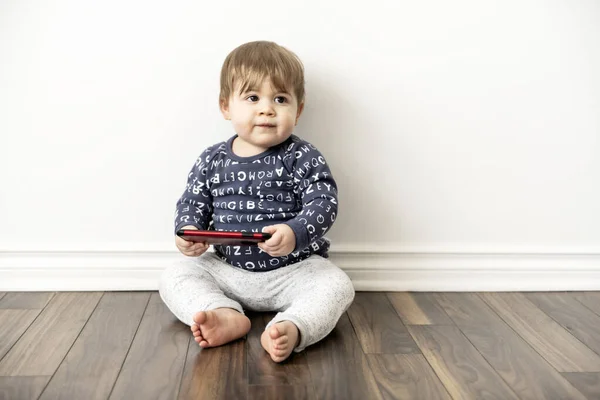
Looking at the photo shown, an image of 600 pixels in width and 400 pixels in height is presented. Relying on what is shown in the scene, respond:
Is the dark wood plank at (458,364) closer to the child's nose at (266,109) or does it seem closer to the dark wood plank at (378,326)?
the dark wood plank at (378,326)

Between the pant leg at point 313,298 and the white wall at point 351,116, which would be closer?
the pant leg at point 313,298

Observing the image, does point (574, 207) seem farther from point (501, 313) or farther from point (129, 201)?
point (129, 201)

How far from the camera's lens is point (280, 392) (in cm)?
104

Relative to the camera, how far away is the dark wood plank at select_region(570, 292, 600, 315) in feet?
4.84

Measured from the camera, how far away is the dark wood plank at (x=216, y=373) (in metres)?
1.03

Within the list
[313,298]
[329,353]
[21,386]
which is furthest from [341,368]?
[21,386]

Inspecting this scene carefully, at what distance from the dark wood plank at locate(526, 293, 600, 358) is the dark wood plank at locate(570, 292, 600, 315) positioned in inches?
0.5

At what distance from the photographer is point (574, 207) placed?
5.17ft

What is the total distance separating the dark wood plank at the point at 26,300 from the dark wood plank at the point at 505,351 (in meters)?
0.88

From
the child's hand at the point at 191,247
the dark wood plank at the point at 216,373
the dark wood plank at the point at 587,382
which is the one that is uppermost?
the child's hand at the point at 191,247

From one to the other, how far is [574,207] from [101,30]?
1.16 meters

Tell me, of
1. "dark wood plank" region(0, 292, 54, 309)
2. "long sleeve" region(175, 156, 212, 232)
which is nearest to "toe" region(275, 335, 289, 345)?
"long sleeve" region(175, 156, 212, 232)

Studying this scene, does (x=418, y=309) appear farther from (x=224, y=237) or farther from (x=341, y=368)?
(x=224, y=237)

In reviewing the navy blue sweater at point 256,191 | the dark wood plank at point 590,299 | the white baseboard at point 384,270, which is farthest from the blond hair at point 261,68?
the dark wood plank at point 590,299
